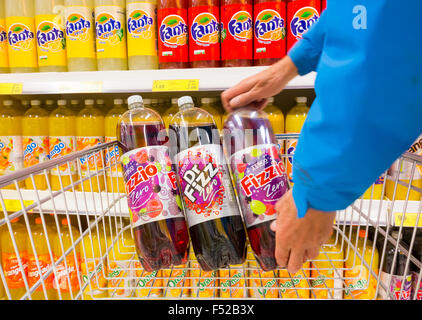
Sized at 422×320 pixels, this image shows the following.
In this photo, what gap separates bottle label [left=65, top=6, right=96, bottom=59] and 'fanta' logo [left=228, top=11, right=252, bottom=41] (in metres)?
0.58

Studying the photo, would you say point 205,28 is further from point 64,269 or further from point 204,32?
point 64,269

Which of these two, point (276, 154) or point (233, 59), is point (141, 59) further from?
point (276, 154)

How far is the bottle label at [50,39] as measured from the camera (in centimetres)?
137

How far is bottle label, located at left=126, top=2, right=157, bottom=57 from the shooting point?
127cm

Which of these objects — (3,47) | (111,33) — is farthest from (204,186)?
(3,47)

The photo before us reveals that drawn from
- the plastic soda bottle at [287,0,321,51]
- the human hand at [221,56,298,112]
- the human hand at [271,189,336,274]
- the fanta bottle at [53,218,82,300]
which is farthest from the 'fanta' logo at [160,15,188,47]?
the human hand at [271,189,336,274]

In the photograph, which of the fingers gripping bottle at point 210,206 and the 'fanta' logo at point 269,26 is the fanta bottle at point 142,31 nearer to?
the 'fanta' logo at point 269,26

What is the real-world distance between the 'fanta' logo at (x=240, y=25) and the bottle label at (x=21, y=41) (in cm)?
87

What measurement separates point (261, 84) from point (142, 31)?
697mm

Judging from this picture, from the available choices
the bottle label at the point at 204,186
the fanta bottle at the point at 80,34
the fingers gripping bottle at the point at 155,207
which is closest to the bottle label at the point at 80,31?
the fanta bottle at the point at 80,34

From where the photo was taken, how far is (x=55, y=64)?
139 cm

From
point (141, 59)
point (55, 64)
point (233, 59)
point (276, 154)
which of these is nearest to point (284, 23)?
point (233, 59)

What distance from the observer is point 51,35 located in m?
1.37

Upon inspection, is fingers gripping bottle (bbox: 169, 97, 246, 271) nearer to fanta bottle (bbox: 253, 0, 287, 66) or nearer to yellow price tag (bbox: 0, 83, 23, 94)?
fanta bottle (bbox: 253, 0, 287, 66)
